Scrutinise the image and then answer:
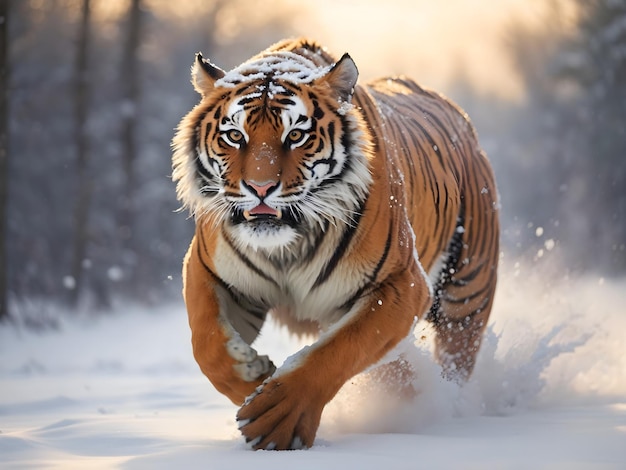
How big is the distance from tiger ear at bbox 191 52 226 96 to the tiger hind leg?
5.49 ft

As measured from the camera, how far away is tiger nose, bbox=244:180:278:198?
3203mm

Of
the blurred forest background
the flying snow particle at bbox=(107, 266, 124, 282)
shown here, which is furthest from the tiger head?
the flying snow particle at bbox=(107, 266, 124, 282)

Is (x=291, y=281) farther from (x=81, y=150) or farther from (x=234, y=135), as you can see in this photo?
(x=81, y=150)

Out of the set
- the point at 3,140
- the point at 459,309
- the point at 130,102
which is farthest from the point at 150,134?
the point at 459,309

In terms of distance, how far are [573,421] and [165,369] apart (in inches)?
161

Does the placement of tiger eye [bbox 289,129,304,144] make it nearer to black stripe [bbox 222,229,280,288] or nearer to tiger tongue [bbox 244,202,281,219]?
tiger tongue [bbox 244,202,281,219]

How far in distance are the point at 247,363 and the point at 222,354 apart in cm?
10

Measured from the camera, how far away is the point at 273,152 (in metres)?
3.26

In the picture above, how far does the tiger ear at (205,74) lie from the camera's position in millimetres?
3641

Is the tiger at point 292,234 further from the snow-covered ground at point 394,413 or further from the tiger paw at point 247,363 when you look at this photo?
the snow-covered ground at point 394,413

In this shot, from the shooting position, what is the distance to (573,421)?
3893 mm

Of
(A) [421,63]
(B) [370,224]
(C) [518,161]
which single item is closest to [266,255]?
(B) [370,224]

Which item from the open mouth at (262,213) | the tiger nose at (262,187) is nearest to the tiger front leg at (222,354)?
the open mouth at (262,213)

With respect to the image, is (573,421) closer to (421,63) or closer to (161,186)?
(161,186)
